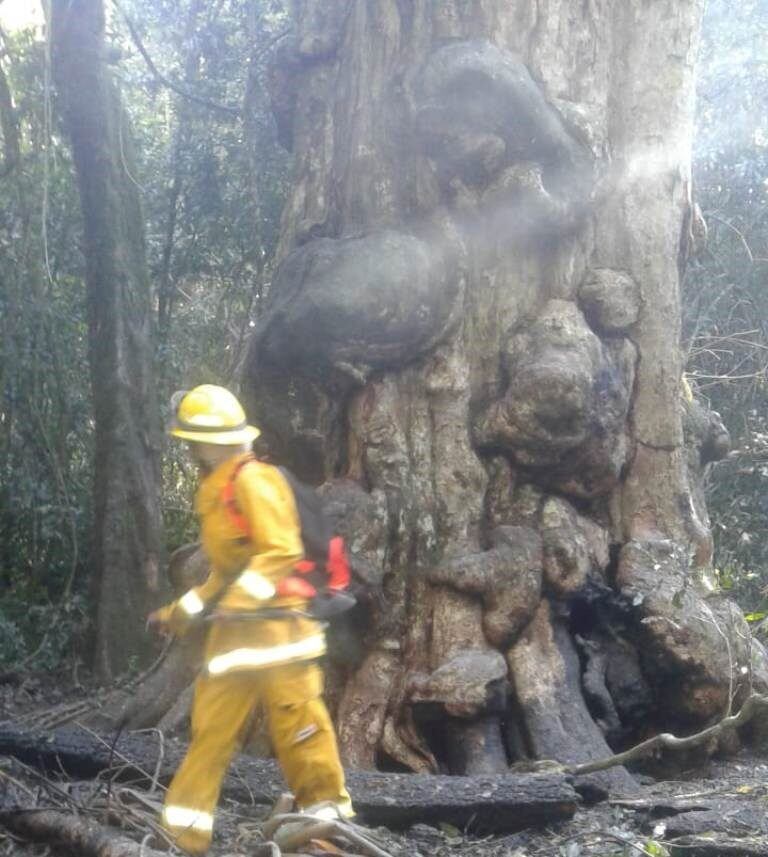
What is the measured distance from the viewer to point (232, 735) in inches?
200

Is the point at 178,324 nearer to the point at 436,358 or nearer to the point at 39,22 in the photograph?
the point at 39,22

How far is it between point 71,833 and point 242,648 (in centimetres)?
108

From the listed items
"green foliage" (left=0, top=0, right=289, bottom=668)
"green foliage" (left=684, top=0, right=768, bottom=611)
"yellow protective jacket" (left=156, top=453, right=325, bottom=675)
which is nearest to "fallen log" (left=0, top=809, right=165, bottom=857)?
"yellow protective jacket" (left=156, top=453, right=325, bottom=675)

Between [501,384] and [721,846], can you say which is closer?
[721,846]

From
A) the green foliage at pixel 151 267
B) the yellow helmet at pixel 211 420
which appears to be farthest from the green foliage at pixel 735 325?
the yellow helmet at pixel 211 420

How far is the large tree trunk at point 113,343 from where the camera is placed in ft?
30.9

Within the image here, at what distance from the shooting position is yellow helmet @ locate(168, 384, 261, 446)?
512cm

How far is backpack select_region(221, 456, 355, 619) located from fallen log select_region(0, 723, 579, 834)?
1083 mm

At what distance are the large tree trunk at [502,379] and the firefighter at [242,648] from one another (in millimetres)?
1679

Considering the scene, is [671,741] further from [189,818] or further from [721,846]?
[189,818]

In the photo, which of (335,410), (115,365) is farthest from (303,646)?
(115,365)

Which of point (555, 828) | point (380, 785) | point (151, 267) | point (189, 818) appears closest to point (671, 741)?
point (555, 828)

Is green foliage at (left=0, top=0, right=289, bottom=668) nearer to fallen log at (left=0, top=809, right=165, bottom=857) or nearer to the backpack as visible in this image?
fallen log at (left=0, top=809, right=165, bottom=857)

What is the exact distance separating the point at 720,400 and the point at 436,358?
20.2 feet
